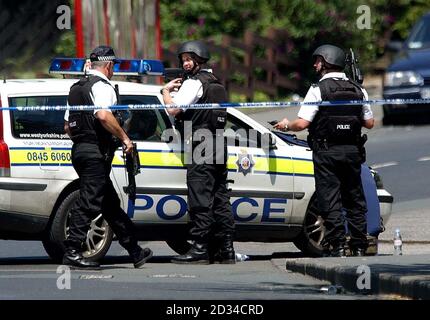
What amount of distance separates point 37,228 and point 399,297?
3.76m

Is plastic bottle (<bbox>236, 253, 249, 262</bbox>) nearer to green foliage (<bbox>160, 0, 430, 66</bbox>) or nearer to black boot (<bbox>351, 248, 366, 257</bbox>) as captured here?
black boot (<bbox>351, 248, 366, 257</bbox>)

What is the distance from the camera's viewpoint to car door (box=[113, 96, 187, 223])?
12578 millimetres

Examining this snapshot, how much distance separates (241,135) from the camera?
13.1 meters

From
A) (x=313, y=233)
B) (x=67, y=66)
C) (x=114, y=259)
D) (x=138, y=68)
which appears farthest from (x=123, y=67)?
(x=313, y=233)

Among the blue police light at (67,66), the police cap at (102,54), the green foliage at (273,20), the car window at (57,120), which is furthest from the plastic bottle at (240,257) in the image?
the green foliage at (273,20)

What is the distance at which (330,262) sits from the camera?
1143cm

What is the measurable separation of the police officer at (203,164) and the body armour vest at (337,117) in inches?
33.8

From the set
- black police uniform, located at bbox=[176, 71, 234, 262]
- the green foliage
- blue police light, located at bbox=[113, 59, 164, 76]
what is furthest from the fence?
black police uniform, located at bbox=[176, 71, 234, 262]

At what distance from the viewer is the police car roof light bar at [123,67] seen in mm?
12969

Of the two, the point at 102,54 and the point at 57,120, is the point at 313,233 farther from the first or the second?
the point at 102,54

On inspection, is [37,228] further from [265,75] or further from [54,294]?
[265,75]

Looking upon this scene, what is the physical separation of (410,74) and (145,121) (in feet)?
31.9

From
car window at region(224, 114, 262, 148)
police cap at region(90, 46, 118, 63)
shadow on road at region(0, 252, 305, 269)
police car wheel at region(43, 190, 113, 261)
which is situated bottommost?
shadow on road at region(0, 252, 305, 269)
